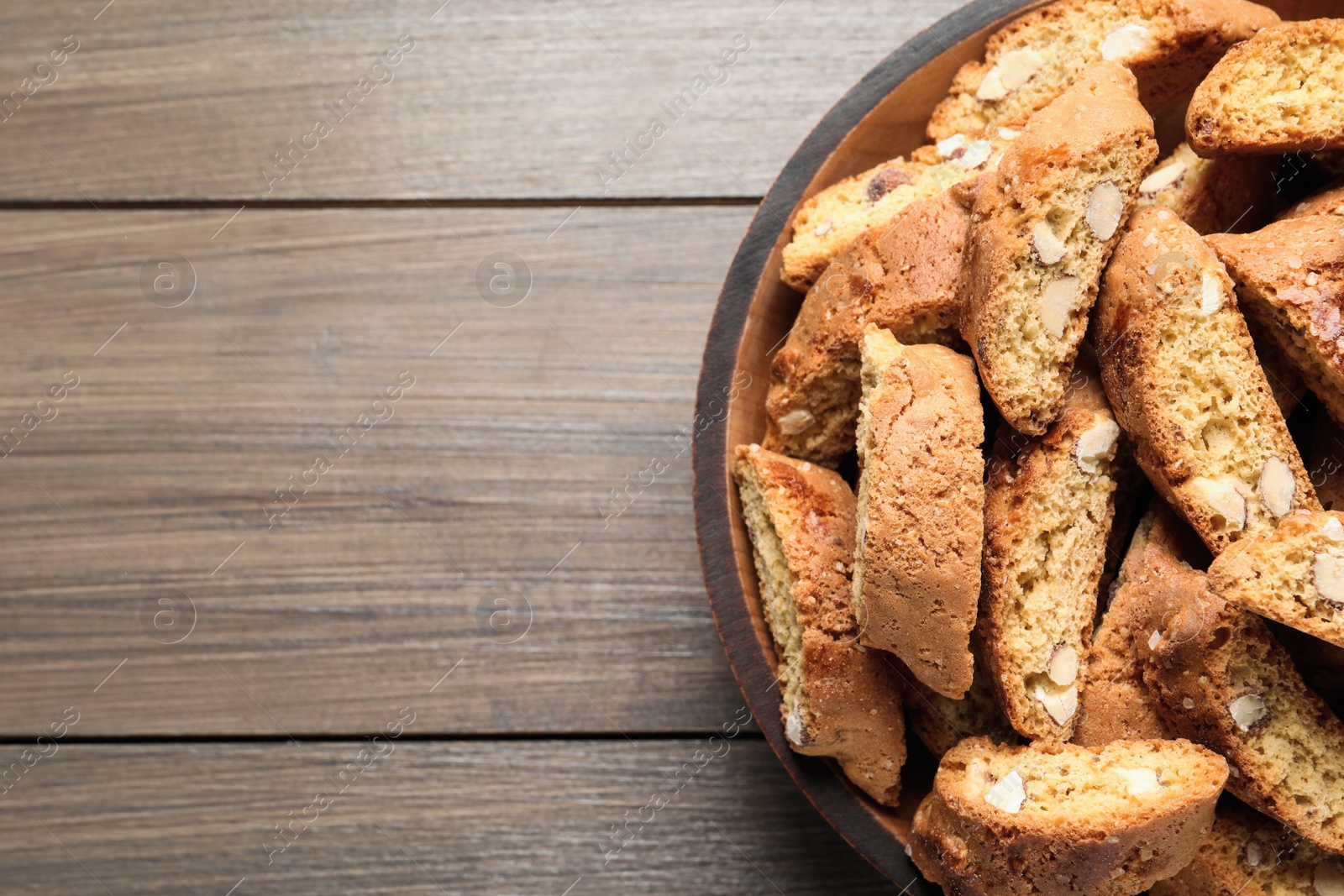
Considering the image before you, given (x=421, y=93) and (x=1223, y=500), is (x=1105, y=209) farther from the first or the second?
(x=421, y=93)

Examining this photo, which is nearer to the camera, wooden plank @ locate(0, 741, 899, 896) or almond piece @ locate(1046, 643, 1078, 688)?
almond piece @ locate(1046, 643, 1078, 688)

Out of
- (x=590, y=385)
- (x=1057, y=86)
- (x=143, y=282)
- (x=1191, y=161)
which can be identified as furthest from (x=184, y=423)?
(x=1191, y=161)

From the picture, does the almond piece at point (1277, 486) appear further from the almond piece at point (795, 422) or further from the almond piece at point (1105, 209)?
the almond piece at point (795, 422)

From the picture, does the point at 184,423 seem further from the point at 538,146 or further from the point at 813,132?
the point at 813,132

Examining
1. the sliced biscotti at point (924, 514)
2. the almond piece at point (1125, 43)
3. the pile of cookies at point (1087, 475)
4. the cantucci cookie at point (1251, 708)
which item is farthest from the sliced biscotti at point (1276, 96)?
the cantucci cookie at point (1251, 708)

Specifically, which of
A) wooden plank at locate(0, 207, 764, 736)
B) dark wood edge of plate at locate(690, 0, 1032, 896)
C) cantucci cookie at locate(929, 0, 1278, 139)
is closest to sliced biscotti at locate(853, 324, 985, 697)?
dark wood edge of plate at locate(690, 0, 1032, 896)

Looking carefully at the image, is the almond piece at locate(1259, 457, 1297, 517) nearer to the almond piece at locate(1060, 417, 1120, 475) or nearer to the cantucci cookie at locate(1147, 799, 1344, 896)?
the almond piece at locate(1060, 417, 1120, 475)
